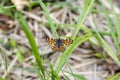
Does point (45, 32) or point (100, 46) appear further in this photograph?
point (45, 32)

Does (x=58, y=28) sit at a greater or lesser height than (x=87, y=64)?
greater

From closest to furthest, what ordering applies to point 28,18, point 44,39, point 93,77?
point 93,77 < point 44,39 < point 28,18

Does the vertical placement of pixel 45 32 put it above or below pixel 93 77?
above

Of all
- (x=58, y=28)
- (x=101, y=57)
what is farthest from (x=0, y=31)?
(x=101, y=57)

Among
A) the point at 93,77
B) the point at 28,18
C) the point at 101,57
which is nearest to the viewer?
the point at 93,77

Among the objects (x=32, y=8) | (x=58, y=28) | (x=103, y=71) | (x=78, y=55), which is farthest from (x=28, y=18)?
(x=103, y=71)

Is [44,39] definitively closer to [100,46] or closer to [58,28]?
[58,28]

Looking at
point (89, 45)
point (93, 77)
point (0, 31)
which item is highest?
point (0, 31)

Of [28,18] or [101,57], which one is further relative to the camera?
[28,18]

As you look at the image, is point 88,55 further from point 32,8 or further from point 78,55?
point 32,8
